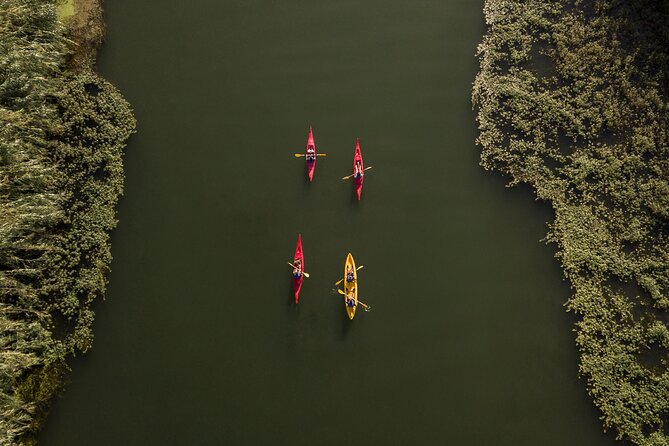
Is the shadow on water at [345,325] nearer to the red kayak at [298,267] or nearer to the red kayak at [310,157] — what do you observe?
the red kayak at [298,267]

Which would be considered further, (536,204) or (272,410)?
(536,204)

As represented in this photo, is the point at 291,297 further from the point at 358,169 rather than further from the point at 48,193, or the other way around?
the point at 48,193

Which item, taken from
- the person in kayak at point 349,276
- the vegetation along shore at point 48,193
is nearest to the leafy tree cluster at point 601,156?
the person in kayak at point 349,276

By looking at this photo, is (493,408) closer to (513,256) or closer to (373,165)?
(513,256)

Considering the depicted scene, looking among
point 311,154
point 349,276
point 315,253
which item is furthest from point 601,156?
point 315,253

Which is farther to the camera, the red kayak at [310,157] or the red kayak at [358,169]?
the red kayak at [310,157]

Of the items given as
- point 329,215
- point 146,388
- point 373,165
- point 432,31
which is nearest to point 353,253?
point 329,215
